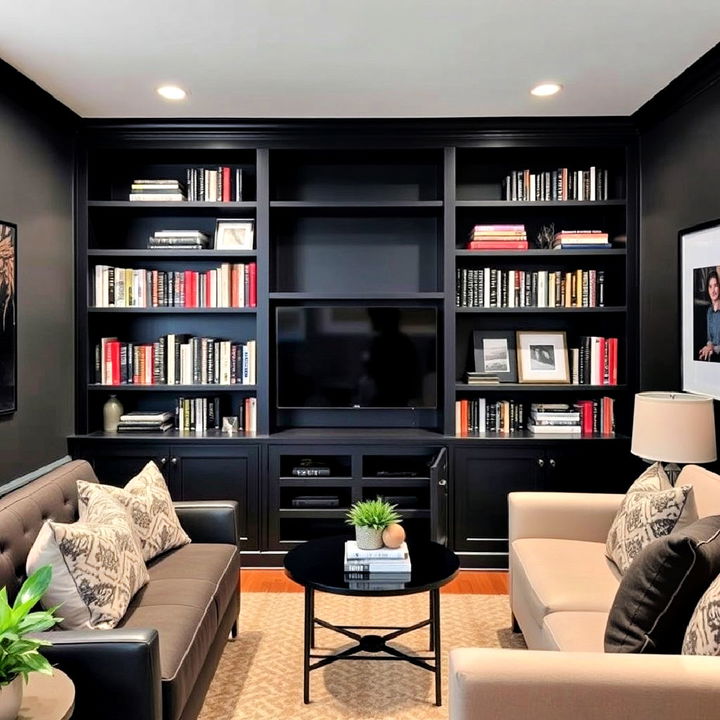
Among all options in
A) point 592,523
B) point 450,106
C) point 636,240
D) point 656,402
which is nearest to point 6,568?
point 592,523

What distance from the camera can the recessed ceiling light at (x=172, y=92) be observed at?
3.48 m

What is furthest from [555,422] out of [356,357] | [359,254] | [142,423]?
[142,423]

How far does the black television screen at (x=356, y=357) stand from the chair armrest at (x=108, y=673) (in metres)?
2.56

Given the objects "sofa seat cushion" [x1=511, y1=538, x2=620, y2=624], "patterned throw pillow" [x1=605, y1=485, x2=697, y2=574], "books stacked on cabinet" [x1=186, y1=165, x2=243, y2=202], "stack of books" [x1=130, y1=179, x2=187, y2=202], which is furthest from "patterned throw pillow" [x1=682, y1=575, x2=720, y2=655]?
"stack of books" [x1=130, y1=179, x2=187, y2=202]

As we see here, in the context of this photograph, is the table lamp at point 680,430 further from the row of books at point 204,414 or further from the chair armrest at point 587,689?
the row of books at point 204,414

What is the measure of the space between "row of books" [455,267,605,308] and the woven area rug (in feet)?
5.75

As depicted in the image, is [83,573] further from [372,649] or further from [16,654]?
[372,649]

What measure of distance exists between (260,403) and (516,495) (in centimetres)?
176

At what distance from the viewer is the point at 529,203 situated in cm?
410

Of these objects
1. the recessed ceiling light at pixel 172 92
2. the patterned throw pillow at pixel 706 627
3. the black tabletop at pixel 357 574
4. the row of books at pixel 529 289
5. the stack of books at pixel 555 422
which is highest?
the recessed ceiling light at pixel 172 92

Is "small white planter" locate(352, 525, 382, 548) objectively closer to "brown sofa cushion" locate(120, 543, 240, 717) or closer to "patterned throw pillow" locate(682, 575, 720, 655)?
"brown sofa cushion" locate(120, 543, 240, 717)

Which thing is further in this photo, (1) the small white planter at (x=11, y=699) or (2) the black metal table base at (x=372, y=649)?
(2) the black metal table base at (x=372, y=649)

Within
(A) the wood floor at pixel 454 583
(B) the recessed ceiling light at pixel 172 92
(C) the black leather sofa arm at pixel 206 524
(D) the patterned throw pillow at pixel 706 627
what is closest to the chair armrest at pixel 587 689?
(D) the patterned throw pillow at pixel 706 627

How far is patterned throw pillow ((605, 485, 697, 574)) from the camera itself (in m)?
2.47
